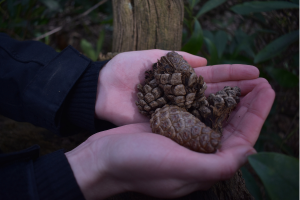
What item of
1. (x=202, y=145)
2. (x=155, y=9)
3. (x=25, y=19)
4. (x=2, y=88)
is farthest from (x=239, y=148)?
(x=25, y=19)

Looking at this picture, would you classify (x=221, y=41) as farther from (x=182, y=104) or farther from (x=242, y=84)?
(x=182, y=104)

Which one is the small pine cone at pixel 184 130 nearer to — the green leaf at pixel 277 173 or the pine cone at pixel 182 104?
the pine cone at pixel 182 104

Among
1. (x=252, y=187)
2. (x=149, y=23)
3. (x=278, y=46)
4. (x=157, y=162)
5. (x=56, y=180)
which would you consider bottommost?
(x=252, y=187)

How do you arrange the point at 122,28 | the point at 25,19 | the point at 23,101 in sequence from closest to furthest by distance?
the point at 23,101 → the point at 122,28 → the point at 25,19

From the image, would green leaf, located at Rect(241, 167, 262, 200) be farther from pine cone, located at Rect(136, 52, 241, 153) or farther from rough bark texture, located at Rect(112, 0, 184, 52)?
rough bark texture, located at Rect(112, 0, 184, 52)

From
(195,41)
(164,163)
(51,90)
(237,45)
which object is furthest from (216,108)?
(237,45)

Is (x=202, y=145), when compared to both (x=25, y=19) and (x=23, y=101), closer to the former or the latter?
(x=23, y=101)

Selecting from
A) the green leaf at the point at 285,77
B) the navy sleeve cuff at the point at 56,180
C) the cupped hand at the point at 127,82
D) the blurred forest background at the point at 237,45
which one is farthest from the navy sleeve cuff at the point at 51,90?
the green leaf at the point at 285,77
